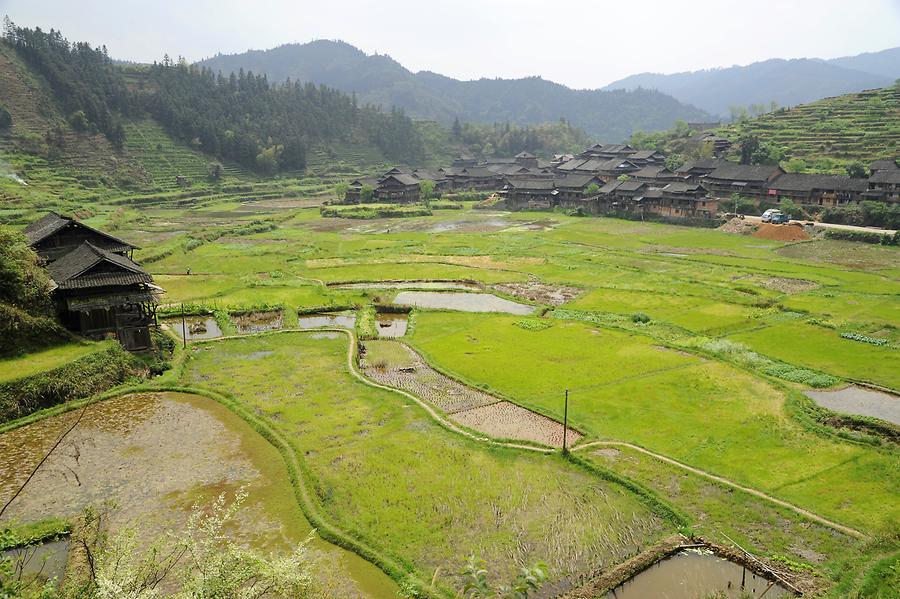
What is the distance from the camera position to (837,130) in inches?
3408

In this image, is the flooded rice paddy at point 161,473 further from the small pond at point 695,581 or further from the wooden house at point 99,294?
the small pond at point 695,581

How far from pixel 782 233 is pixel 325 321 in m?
46.3

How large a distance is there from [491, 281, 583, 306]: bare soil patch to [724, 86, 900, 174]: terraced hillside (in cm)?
5335

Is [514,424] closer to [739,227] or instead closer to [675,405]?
[675,405]

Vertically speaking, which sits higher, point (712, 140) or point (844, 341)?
point (712, 140)

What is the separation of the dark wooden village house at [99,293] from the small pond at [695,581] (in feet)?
75.7

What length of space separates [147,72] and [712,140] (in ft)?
346

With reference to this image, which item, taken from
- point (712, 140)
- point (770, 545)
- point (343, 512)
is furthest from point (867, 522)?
point (712, 140)

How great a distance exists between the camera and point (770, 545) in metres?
14.5

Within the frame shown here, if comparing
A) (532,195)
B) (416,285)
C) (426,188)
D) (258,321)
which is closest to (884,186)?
(532,195)

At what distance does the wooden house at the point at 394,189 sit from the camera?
9133 cm

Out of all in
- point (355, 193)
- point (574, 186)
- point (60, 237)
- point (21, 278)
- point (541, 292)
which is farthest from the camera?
point (355, 193)

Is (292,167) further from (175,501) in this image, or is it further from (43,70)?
(175,501)

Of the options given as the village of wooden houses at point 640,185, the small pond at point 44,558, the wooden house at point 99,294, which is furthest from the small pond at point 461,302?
the village of wooden houses at point 640,185
